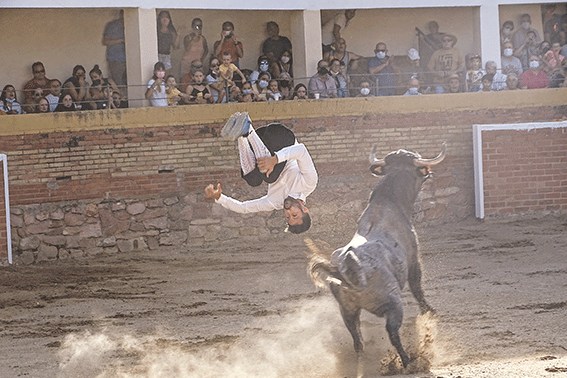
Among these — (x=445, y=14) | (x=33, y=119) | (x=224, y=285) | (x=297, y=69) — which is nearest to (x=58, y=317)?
(x=224, y=285)

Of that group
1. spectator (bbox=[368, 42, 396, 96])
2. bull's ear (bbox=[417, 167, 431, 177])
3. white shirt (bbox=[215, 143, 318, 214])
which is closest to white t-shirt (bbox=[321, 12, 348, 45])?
spectator (bbox=[368, 42, 396, 96])

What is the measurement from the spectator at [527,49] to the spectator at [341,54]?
2.97 m

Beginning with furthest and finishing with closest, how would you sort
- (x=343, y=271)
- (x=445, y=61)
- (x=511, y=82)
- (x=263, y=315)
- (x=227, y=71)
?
(x=445, y=61) < (x=511, y=82) < (x=227, y=71) < (x=263, y=315) < (x=343, y=271)

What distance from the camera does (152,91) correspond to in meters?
12.0

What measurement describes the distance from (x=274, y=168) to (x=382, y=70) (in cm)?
724

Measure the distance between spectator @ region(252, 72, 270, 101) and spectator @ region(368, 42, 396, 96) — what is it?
188cm

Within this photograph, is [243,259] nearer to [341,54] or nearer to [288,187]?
[341,54]

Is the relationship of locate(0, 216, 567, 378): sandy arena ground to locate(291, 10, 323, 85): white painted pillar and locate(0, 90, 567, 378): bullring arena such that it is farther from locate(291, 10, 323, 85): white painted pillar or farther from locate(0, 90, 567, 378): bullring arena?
locate(291, 10, 323, 85): white painted pillar

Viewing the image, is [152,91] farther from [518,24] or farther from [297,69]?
[518,24]

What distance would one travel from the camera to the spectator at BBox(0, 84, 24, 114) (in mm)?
11531

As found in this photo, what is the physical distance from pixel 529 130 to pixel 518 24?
321cm

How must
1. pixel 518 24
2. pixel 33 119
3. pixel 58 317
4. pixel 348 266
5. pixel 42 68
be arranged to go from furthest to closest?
1. pixel 518 24
2. pixel 42 68
3. pixel 33 119
4. pixel 58 317
5. pixel 348 266

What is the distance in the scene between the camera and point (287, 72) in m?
13.5

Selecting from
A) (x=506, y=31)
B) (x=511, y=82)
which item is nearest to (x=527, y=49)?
(x=506, y=31)
